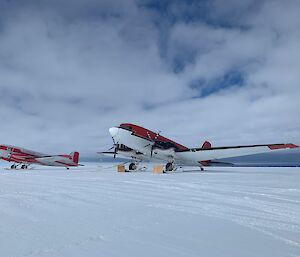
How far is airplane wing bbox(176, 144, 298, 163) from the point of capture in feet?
72.0

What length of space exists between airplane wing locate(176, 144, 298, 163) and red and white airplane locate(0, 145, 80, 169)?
25543 mm

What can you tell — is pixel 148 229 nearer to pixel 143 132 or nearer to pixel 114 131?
pixel 114 131

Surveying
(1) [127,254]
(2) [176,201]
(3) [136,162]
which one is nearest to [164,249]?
(1) [127,254]

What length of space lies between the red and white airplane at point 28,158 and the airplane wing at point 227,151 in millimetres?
25543

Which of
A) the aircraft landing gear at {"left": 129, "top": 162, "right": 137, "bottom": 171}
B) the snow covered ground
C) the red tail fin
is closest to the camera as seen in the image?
the snow covered ground

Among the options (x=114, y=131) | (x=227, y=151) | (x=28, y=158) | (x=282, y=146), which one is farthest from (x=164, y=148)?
(x=28, y=158)

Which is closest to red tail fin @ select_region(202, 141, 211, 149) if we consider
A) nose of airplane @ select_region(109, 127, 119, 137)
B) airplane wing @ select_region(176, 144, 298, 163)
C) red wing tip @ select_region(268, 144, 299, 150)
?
airplane wing @ select_region(176, 144, 298, 163)

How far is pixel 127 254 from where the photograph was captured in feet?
9.82

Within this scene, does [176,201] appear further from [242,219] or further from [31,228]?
[31,228]

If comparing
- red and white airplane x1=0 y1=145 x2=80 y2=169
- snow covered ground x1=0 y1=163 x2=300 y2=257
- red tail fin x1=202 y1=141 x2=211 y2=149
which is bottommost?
snow covered ground x1=0 y1=163 x2=300 y2=257

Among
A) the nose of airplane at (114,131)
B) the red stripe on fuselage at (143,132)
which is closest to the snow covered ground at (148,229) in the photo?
the nose of airplane at (114,131)

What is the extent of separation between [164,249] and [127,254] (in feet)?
1.68

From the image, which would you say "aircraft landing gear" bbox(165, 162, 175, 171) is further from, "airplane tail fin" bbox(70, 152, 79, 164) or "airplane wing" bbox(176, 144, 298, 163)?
"airplane tail fin" bbox(70, 152, 79, 164)

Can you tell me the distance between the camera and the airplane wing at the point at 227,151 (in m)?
21.9
